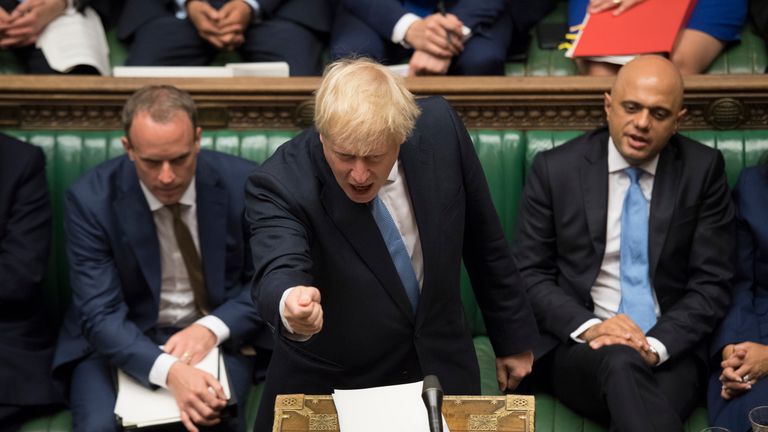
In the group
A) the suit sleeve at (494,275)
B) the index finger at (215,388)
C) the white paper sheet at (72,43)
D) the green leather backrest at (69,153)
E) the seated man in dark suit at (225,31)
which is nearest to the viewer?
the suit sleeve at (494,275)

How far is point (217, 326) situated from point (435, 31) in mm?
1280

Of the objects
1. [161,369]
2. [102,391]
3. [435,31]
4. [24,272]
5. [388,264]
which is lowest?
[102,391]

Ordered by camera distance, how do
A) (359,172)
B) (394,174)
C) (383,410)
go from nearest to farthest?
(383,410)
(359,172)
(394,174)

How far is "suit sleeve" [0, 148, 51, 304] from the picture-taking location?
3350 mm

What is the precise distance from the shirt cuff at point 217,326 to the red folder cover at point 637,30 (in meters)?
1.53

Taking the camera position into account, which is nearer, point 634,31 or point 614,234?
point 614,234

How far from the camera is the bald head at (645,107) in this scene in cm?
331

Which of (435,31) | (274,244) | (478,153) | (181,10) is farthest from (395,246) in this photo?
(181,10)

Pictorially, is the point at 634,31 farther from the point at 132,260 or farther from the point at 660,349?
the point at 132,260

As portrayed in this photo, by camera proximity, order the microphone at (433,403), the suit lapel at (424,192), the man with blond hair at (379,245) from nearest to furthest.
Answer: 1. the microphone at (433,403)
2. the man with blond hair at (379,245)
3. the suit lapel at (424,192)

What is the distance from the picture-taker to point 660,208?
333 centimetres

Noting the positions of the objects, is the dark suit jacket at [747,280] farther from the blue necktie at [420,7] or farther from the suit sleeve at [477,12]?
the blue necktie at [420,7]

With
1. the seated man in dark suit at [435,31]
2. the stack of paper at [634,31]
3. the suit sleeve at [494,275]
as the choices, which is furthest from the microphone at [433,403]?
the stack of paper at [634,31]

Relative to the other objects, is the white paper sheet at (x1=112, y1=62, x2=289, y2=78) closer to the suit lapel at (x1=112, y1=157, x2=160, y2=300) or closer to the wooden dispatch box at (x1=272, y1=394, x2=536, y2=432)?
the suit lapel at (x1=112, y1=157, x2=160, y2=300)
